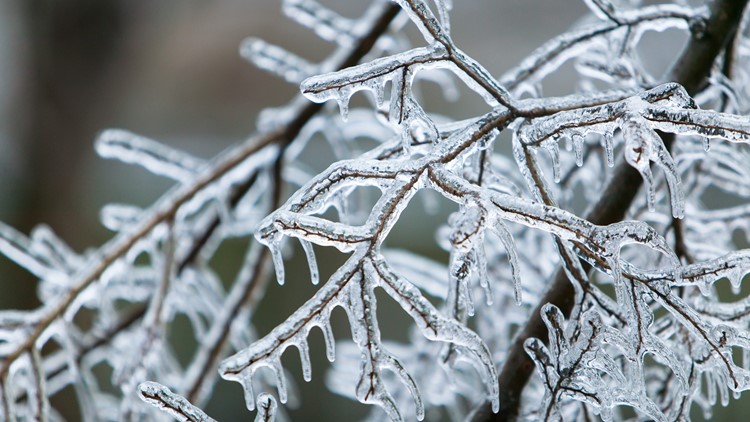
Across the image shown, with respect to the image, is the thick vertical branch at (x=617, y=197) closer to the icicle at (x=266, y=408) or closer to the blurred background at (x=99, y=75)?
the icicle at (x=266, y=408)

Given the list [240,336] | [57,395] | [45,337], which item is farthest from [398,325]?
[45,337]

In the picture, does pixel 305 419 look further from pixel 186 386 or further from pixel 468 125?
pixel 468 125

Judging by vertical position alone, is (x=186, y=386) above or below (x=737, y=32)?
below

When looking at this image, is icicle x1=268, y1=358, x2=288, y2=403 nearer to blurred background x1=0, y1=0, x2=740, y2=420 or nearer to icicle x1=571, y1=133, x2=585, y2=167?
icicle x1=571, y1=133, x2=585, y2=167

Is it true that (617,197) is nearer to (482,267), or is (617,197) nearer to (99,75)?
(482,267)

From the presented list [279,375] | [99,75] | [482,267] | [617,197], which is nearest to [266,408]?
[279,375]

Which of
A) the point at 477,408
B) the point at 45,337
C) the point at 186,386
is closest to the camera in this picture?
the point at 477,408

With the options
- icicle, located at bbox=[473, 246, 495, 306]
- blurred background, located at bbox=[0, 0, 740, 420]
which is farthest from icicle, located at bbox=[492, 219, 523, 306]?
blurred background, located at bbox=[0, 0, 740, 420]
